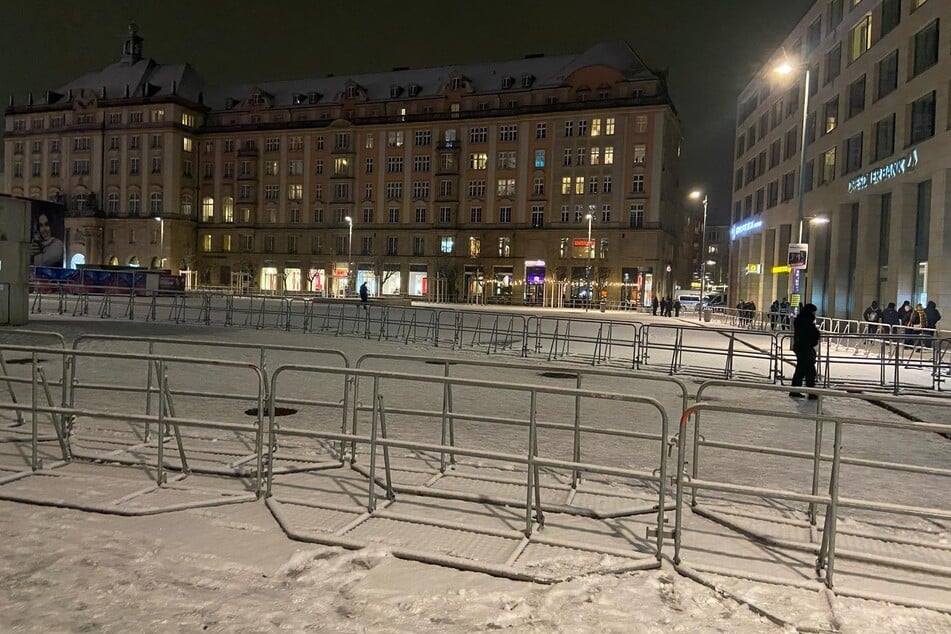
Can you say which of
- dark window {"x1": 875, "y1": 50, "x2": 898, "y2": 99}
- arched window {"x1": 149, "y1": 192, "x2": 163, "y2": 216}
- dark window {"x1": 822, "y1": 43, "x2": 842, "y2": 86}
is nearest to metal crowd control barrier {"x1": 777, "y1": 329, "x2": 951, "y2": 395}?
dark window {"x1": 875, "y1": 50, "x2": 898, "y2": 99}

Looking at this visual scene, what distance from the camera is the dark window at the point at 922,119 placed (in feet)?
102

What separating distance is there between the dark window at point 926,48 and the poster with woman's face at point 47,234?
41.6 meters

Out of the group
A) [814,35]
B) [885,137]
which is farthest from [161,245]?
[885,137]

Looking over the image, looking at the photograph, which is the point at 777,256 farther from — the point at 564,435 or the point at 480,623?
the point at 480,623

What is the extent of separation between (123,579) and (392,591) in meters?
1.74

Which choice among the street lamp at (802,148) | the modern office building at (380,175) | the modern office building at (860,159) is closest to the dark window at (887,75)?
the modern office building at (860,159)

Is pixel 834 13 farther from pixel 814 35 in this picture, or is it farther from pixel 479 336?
pixel 479 336

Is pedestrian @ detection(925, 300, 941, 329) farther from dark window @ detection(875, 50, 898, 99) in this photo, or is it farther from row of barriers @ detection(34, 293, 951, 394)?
dark window @ detection(875, 50, 898, 99)

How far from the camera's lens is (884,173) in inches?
1340

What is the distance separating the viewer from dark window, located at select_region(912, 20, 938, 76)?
101ft

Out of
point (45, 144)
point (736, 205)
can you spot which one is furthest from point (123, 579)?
point (45, 144)

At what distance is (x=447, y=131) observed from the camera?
81688 millimetres

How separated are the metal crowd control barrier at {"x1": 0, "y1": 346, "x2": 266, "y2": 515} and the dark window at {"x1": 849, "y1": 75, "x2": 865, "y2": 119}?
130 feet

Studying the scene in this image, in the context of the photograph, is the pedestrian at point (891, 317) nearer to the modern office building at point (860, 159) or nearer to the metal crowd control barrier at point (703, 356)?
the modern office building at point (860, 159)
